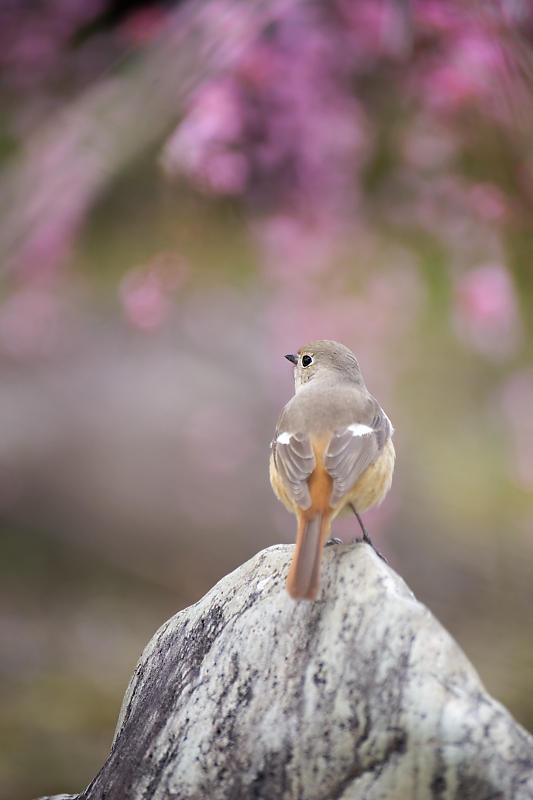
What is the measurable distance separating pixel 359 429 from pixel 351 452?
0.18 meters

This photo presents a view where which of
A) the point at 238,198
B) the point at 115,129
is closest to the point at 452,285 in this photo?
A: the point at 238,198

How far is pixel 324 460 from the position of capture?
139 inches

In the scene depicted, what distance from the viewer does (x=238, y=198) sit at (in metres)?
7.14

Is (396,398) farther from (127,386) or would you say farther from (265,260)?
(127,386)

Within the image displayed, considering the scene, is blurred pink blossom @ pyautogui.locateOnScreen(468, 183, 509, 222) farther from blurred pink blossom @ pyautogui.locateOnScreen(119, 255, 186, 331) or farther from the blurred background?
blurred pink blossom @ pyautogui.locateOnScreen(119, 255, 186, 331)

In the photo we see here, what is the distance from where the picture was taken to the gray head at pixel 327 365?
4.20 m

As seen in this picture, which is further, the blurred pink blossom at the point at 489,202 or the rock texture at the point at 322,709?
the blurred pink blossom at the point at 489,202

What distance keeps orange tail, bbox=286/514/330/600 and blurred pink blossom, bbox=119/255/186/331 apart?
4.01 metres

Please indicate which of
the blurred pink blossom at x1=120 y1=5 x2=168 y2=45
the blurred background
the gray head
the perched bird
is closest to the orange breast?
the perched bird

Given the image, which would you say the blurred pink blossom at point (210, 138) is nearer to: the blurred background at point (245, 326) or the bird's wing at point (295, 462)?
the blurred background at point (245, 326)

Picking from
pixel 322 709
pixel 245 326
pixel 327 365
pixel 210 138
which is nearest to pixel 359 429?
pixel 327 365

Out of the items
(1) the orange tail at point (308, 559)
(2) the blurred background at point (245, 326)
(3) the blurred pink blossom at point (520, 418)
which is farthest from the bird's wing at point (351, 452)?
(3) the blurred pink blossom at point (520, 418)

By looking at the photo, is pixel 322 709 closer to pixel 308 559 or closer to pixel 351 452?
pixel 308 559

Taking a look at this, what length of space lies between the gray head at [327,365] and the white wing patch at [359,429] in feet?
1.38
